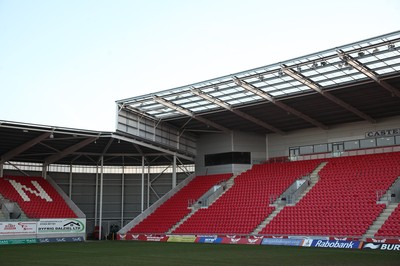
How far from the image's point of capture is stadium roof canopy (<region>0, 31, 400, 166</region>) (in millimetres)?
29516

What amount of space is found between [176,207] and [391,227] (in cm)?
1953

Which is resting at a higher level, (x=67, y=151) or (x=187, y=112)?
(x=187, y=112)

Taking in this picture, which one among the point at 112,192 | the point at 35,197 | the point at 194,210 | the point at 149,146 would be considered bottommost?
the point at 194,210

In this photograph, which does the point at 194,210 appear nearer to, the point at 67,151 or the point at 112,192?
the point at 112,192

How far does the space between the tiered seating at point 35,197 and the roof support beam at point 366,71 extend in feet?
82.4

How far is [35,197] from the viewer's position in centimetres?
4144

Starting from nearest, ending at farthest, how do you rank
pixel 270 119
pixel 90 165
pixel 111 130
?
pixel 111 130 < pixel 270 119 < pixel 90 165

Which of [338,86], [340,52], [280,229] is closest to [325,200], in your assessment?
[280,229]

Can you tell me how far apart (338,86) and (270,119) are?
935cm

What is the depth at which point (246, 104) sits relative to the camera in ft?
122

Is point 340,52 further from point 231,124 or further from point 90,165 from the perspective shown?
point 90,165

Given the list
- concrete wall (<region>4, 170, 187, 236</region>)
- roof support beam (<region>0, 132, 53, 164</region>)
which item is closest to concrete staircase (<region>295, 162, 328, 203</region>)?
concrete wall (<region>4, 170, 187, 236</region>)

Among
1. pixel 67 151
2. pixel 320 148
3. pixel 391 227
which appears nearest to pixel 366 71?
pixel 391 227

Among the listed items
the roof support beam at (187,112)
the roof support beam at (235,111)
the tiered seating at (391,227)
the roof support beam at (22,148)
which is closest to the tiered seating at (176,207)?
the roof support beam at (187,112)
